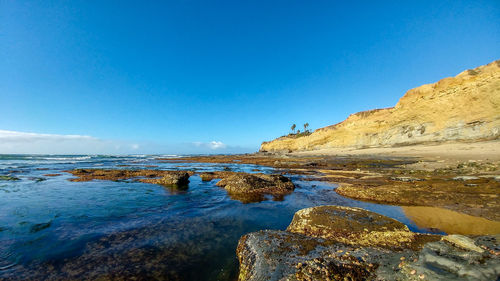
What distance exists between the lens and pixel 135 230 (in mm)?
5777

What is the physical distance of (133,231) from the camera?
5703mm

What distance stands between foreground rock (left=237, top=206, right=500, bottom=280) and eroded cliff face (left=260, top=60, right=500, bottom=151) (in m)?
38.0

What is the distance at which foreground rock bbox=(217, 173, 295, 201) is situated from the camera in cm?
1045

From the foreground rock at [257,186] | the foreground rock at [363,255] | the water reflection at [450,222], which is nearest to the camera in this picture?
the foreground rock at [363,255]

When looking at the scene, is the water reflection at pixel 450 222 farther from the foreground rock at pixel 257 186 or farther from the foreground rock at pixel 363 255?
the foreground rock at pixel 257 186

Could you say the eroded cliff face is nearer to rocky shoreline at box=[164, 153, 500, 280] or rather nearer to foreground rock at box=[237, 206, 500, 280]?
rocky shoreline at box=[164, 153, 500, 280]

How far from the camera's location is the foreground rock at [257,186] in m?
10.5

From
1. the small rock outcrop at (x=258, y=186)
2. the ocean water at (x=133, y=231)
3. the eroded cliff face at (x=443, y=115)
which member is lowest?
the ocean water at (x=133, y=231)

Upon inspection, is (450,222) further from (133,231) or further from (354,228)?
(133,231)

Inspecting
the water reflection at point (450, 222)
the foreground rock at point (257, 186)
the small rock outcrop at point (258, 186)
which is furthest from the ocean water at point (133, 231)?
the small rock outcrop at point (258, 186)

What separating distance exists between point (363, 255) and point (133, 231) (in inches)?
239

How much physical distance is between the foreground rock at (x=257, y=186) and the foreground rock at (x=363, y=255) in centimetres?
579

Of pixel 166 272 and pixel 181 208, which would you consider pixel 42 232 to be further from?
pixel 166 272

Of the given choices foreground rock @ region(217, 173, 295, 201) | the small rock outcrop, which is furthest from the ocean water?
the small rock outcrop
